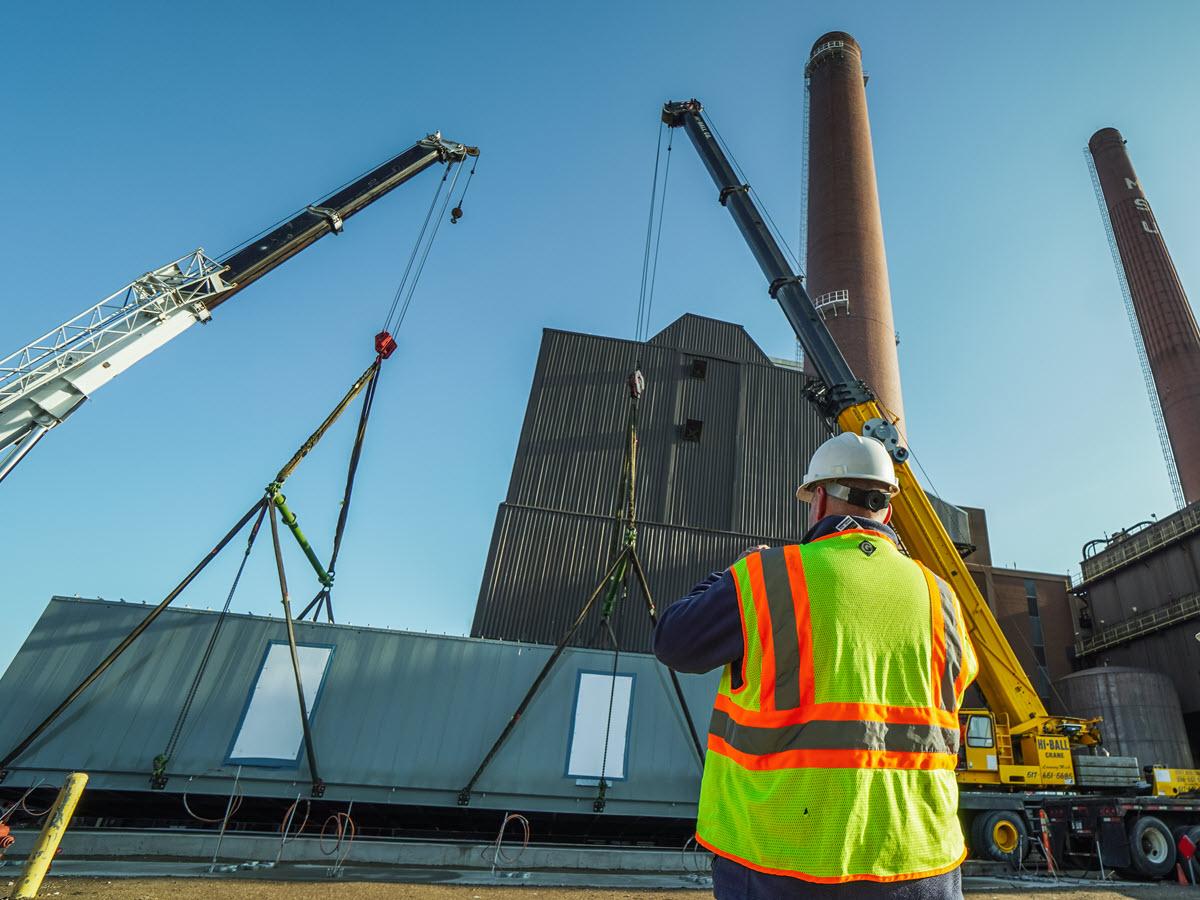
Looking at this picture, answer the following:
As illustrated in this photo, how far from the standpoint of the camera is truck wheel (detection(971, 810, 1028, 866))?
11375mm

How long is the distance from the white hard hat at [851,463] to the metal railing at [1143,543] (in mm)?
30771

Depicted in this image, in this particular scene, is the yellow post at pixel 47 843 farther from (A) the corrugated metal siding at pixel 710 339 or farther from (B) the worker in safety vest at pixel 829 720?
(A) the corrugated metal siding at pixel 710 339

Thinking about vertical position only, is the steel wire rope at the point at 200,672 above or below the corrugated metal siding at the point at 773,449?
below

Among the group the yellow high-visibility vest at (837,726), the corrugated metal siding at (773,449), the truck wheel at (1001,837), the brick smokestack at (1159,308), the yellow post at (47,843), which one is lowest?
the yellow post at (47,843)

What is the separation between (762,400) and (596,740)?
15.2 m

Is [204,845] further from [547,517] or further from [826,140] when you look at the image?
[826,140]

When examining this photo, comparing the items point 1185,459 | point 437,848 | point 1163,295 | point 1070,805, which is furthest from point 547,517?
point 1163,295

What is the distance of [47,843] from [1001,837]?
46.6 feet

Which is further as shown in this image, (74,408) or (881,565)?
(74,408)

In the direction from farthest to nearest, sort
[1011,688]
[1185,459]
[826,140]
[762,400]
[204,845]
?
[1185,459] < [826,140] < [762,400] < [1011,688] < [204,845]

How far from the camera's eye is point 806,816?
5.81ft

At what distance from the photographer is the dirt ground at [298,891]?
652 centimetres

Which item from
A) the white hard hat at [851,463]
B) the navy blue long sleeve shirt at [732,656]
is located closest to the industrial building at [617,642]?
the navy blue long sleeve shirt at [732,656]

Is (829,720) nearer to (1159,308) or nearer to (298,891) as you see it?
(298,891)
